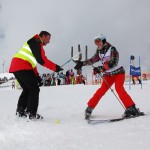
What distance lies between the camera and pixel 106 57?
18.9ft

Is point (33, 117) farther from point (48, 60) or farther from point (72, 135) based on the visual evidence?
point (72, 135)

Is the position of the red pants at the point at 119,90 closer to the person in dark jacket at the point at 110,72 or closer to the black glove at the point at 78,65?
the person in dark jacket at the point at 110,72

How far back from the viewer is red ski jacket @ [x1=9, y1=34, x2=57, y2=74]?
5262 mm

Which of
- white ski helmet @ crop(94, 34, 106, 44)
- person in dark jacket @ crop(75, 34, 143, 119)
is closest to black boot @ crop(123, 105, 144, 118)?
person in dark jacket @ crop(75, 34, 143, 119)

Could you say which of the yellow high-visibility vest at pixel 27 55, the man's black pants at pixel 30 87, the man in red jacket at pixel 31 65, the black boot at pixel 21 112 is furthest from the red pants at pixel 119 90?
the yellow high-visibility vest at pixel 27 55

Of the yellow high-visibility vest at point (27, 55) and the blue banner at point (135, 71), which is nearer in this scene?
the yellow high-visibility vest at point (27, 55)

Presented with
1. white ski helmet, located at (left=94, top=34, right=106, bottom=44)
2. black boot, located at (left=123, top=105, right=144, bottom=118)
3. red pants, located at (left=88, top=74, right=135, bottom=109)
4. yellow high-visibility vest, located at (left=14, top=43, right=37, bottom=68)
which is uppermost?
white ski helmet, located at (left=94, top=34, right=106, bottom=44)

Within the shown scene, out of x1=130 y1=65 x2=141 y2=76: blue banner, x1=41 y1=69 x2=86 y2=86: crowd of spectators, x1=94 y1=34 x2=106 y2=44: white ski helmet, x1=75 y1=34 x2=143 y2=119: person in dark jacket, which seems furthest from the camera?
x1=41 y1=69 x2=86 y2=86: crowd of spectators

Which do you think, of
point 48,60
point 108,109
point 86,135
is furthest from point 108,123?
point 108,109

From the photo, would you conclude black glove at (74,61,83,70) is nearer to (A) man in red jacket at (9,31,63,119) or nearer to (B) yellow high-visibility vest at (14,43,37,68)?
(A) man in red jacket at (9,31,63,119)

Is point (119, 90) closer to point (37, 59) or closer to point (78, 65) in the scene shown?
point (78, 65)

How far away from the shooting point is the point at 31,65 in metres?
5.44

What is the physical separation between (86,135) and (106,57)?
2.20 meters

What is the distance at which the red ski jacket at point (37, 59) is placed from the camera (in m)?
5.26
